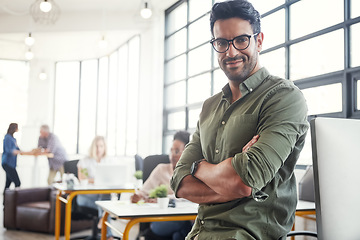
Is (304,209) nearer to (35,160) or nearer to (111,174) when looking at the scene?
(111,174)

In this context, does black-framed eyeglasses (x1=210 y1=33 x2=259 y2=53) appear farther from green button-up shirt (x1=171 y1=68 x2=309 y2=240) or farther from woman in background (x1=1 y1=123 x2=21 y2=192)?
woman in background (x1=1 y1=123 x2=21 y2=192)

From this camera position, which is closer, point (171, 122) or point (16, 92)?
point (171, 122)

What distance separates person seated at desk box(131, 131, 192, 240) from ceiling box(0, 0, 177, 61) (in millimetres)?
4053

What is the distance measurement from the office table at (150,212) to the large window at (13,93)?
9.19m

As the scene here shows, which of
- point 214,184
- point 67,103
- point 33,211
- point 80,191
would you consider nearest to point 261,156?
point 214,184

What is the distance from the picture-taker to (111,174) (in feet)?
14.6

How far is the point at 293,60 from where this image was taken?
4.33 meters

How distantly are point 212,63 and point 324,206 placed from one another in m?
5.01

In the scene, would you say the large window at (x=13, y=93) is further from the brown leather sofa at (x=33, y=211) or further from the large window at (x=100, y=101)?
the brown leather sofa at (x=33, y=211)

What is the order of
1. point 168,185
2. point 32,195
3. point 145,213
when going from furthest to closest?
point 32,195
point 168,185
point 145,213

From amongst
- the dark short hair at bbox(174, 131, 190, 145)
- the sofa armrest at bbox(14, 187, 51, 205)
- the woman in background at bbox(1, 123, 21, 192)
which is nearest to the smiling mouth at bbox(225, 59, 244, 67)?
the dark short hair at bbox(174, 131, 190, 145)

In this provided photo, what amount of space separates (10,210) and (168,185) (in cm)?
335

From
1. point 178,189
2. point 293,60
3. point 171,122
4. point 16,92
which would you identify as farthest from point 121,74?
point 178,189

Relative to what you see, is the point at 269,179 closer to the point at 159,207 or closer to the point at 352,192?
the point at 352,192
